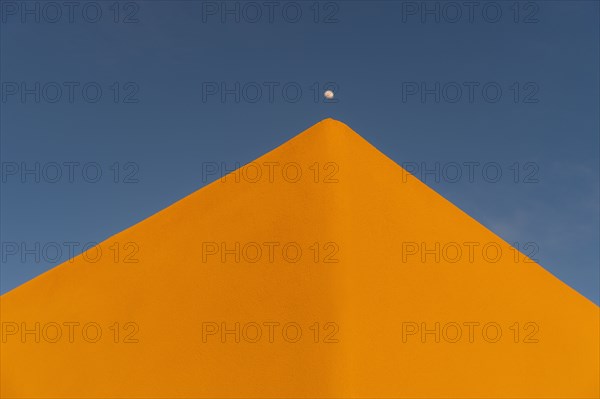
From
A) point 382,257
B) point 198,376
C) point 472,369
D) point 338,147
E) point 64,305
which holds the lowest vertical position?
point 198,376

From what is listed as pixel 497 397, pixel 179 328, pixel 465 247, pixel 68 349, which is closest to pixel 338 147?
pixel 465 247

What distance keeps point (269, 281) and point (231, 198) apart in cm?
187

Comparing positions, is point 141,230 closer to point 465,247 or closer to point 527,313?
point 465,247

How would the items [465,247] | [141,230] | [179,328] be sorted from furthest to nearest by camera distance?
[141,230] → [465,247] → [179,328]

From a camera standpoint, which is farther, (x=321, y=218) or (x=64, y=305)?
(x=64, y=305)

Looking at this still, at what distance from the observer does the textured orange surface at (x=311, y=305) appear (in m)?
5.95

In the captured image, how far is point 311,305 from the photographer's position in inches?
244

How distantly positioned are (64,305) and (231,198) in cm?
291

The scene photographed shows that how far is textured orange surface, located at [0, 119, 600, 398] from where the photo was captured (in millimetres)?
5953

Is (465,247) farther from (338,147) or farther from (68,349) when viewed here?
(68,349)

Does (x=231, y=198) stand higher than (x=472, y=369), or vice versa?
(x=231, y=198)

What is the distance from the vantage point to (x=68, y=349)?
7.20 metres

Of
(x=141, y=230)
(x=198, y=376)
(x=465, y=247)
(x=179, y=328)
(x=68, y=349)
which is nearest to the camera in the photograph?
(x=198, y=376)

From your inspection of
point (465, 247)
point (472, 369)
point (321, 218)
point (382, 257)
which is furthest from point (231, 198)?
point (472, 369)
